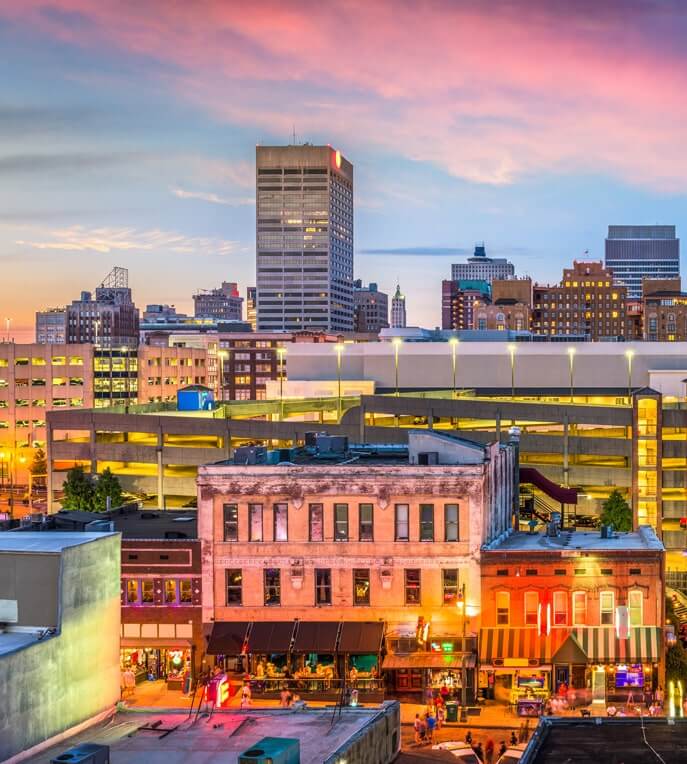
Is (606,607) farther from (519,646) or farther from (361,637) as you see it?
(361,637)

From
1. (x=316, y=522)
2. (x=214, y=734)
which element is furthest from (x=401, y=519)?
(x=214, y=734)

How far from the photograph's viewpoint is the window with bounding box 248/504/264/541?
2199 inches

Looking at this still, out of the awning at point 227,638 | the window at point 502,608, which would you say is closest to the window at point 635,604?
the window at point 502,608

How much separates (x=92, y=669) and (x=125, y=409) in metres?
85.3

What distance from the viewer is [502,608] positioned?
179ft

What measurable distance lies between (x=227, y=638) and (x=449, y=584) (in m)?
11.2

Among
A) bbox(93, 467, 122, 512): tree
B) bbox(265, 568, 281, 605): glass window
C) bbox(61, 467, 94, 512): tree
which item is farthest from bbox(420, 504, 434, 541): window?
bbox(93, 467, 122, 512): tree

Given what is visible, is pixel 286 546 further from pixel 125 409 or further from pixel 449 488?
pixel 125 409

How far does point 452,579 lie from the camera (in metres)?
55.1

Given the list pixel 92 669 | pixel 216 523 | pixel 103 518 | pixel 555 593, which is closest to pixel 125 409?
pixel 103 518

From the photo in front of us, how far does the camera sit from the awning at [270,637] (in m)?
53.8

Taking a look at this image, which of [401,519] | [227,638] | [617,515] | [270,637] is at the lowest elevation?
[227,638]

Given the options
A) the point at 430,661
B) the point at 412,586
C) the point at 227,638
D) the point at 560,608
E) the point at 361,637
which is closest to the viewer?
the point at 430,661

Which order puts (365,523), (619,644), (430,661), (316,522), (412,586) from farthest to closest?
(316,522) → (365,523) → (412,586) → (619,644) → (430,661)
